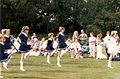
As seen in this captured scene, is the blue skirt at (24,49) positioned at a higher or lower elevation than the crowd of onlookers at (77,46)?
lower

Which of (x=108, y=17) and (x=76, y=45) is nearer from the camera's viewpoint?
(x=76, y=45)

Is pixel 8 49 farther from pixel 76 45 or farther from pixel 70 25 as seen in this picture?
pixel 70 25

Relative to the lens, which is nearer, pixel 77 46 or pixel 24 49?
pixel 24 49

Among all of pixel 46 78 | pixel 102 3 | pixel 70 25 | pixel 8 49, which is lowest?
pixel 46 78

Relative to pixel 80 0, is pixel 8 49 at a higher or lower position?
lower

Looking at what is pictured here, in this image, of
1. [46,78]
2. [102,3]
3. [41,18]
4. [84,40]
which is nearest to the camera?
[46,78]

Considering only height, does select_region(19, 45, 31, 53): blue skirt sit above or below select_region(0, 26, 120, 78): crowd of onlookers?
below

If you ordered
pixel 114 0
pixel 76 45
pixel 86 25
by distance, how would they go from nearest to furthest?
1. pixel 76 45
2. pixel 86 25
3. pixel 114 0

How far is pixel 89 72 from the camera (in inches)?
757

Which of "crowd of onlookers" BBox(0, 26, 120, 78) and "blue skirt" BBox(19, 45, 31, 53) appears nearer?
"blue skirt" BBox(19, 45, 31, 53)

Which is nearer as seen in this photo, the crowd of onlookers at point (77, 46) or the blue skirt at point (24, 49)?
the blue skirt at point (24, 49)

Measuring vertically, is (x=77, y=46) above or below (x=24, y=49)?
above

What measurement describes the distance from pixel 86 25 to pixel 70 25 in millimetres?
5168

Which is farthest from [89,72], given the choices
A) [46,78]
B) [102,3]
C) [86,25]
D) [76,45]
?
[102,3]
